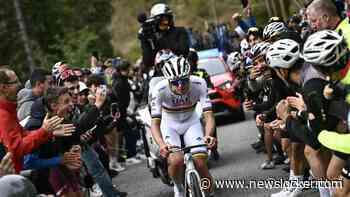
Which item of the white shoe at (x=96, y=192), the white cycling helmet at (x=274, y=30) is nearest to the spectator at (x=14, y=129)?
the white cycling helmet at (x=274, y=30)

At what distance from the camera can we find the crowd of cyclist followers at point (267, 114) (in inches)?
201

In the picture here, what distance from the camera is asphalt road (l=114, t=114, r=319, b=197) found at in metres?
9.14

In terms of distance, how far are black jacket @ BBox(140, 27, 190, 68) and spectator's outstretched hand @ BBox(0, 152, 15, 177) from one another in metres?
4.83

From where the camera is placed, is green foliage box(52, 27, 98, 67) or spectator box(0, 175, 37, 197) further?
green foliage box(52, 27, 98, 67)

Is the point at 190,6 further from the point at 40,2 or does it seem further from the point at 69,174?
the point at 69,174

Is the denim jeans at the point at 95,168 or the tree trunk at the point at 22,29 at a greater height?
the tree trunk at the point at 22,29

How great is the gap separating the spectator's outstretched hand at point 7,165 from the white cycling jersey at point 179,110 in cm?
233

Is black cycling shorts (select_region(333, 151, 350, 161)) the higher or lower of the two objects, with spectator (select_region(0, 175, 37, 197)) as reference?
lower

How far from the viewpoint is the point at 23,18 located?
3073cm

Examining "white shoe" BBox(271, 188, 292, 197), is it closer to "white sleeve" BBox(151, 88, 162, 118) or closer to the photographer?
"white sleeve" BBox(151, 88, 162, 118)

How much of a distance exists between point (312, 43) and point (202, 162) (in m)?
2.55

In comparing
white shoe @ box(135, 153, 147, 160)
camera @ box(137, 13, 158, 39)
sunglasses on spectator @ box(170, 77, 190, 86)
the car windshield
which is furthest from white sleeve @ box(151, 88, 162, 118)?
the car windshield

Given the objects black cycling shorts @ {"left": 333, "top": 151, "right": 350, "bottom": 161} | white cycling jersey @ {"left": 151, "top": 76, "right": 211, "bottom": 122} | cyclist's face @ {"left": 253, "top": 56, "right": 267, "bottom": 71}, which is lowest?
black cycling shorts @ {"left": 333, "top": 151, "right": 350, "bottom": 161}

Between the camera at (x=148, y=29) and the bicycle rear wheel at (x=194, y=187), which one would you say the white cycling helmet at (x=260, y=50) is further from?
the camera at (x=148, y=29)
